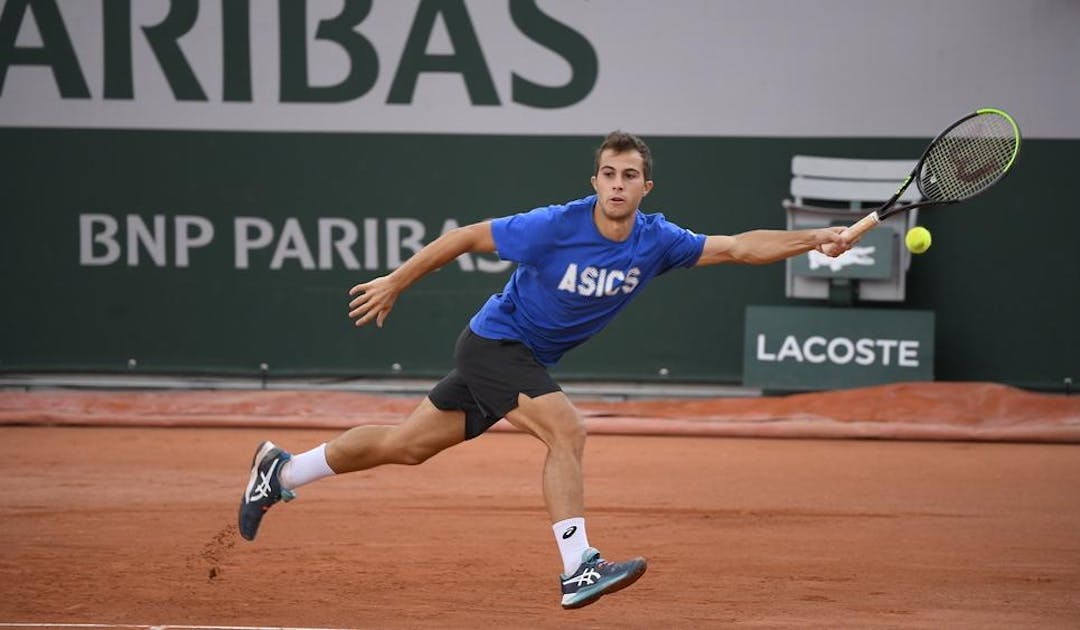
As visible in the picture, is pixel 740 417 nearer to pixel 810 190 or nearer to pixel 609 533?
pixel 810 190

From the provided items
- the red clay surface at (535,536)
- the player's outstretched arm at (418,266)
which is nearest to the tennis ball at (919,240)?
the red clay surface at (535,536)

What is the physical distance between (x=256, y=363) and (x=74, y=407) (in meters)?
1.18

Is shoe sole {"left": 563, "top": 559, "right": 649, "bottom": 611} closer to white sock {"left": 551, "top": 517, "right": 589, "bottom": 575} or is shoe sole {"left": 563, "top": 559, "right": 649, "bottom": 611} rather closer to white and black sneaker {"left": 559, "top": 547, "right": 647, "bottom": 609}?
white and black sneaker {"left": 559, "top": 547, "right": 647, "bottom": 609}

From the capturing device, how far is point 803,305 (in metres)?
9.15

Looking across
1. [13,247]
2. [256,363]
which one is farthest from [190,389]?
[13,247]

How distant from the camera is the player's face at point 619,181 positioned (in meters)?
4.54

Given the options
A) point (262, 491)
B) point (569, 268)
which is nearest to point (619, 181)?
point (569, 268)

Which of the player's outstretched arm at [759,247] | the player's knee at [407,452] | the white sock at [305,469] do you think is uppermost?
the player's outstretched arm at [759,247]

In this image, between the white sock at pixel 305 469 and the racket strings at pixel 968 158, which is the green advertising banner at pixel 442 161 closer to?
the racket strings at pixel 968 158

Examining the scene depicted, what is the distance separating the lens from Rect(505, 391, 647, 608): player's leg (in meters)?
4.30

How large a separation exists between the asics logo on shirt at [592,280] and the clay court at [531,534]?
3.61 feet

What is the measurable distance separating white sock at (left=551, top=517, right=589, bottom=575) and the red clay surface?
48cm

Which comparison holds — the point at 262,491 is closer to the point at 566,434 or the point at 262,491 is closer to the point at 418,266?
the point at 418,266

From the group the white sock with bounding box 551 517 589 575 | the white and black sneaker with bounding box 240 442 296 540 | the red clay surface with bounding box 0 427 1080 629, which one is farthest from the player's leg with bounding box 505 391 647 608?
the white and black sneaker with bounding box 240 442 296 540
